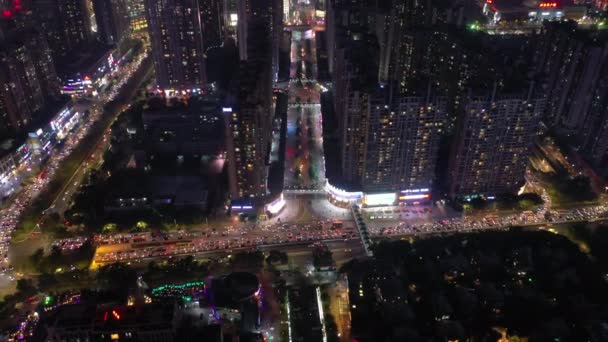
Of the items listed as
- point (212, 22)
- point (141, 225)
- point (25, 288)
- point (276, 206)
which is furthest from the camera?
point (212, 22)

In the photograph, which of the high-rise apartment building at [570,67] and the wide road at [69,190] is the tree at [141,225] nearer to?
the wide road at [69,190]

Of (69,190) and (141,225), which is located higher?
(141,225)

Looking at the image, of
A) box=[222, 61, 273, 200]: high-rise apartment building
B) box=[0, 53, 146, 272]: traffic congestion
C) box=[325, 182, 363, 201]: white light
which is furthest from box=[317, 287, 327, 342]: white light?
box=[0, 53, 146, 272]: traffic congestion

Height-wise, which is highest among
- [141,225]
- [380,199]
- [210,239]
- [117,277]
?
[380,199]

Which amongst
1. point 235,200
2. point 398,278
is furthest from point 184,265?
point 398,278

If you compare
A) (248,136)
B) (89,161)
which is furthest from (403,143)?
(89,161)

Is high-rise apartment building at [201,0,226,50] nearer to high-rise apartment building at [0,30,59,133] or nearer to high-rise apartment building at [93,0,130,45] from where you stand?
high-rise apartment building at [93,0,130,45]

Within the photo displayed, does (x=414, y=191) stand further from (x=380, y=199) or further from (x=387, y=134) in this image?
(x=387, y=134)

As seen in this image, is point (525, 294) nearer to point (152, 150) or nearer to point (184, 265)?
point (184, 265)
